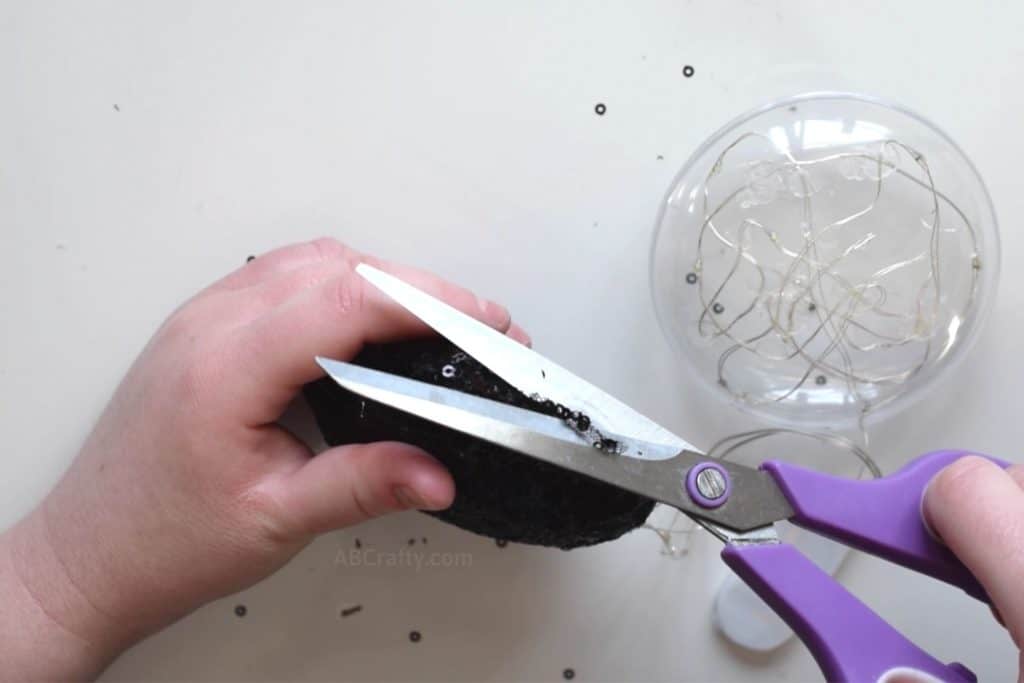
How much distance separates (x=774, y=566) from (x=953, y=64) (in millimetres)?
539

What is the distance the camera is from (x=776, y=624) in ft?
2.55

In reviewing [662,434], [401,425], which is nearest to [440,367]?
[401,425]

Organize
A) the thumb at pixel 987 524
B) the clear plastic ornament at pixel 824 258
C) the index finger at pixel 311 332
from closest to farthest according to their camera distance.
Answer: the thumb at pixel 987 524 < the index finger at pixel 311 332 < the clear plastic ornament at pixel 824 258

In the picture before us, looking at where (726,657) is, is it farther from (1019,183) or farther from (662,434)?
(1019,183)

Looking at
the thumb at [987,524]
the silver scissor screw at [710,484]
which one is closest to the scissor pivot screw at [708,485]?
the silver scissor screw at [710,484]

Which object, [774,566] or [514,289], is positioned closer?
[774,566]

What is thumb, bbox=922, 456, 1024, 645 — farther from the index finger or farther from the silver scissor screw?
the index finger

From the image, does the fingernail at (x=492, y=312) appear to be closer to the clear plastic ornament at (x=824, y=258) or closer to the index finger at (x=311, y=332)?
the index finger at (x=311, y=332)

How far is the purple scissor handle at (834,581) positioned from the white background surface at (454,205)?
0.70 feet

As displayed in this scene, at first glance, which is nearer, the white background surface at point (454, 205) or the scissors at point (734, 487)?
the scissors at point (734, 487)

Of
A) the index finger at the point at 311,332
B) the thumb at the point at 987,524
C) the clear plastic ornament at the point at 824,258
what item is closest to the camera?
the thumb at the point at 987,524

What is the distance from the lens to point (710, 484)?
0.58 m

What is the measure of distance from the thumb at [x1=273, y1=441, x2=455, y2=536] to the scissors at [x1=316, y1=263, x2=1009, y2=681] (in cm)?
7

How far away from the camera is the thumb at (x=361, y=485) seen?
0.60m
